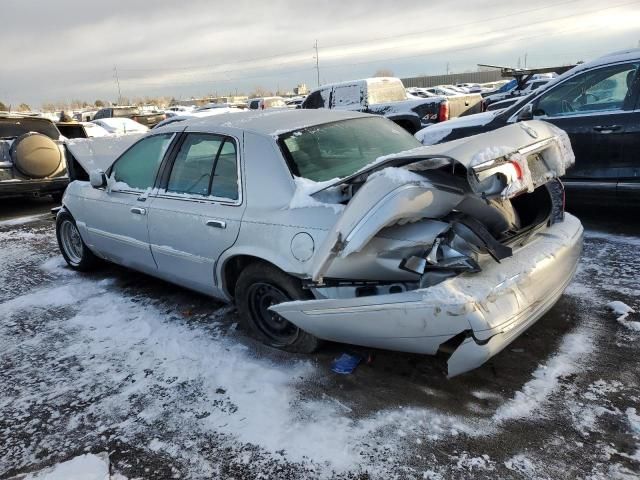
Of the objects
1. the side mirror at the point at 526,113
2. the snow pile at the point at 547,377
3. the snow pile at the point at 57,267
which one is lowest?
the snow pile at the point at 547,377

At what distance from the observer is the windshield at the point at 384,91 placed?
1127 centimetres

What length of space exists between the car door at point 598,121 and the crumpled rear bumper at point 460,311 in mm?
2706

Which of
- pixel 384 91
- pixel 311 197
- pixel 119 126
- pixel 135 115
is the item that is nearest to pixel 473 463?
pixel 311 197

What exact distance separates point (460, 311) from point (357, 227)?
2.09 feet

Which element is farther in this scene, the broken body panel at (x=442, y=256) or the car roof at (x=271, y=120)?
the car roof at (x=271, y=120)

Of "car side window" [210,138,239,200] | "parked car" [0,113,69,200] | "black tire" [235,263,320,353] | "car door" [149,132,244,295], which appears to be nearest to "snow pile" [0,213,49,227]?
"parked car" [0,113,69,200]

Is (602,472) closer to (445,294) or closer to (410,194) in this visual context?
(445,294)

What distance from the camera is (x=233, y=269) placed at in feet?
11.9

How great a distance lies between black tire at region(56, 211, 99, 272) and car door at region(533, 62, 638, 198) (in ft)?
17.2

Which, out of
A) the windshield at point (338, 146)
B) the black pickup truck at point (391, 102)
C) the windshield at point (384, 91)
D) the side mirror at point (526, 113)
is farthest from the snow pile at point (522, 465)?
the windshield at point (384, 91)

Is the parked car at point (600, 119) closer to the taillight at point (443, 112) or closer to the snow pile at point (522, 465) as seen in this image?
the snow pile at point (522, 465)

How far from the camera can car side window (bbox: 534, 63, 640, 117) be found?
5207mm

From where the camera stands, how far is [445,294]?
8.05 ft

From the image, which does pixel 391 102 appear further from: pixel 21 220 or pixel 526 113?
pixel 21 220
